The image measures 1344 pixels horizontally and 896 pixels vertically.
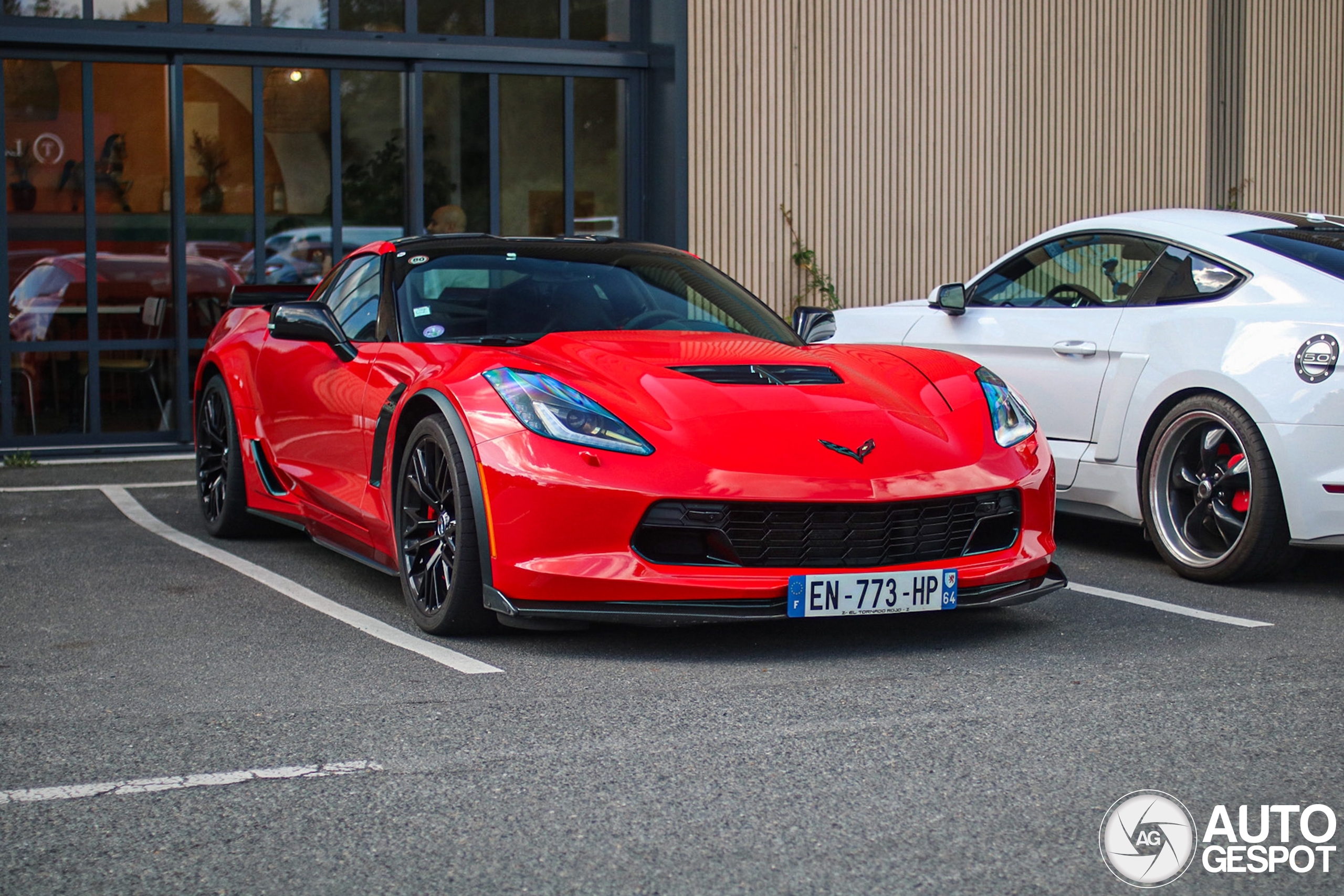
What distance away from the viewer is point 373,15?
10812 mm

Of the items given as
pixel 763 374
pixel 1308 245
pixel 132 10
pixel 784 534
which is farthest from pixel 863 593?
pixel 132 10

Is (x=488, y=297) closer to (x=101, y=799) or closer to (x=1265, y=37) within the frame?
(x=101, y=799)

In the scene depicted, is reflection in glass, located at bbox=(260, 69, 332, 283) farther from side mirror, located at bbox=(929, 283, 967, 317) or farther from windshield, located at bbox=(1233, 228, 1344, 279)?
windshield, located at bbox=(1233, 228, 1344, 279)

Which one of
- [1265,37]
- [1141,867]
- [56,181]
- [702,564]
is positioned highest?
[1265,37]

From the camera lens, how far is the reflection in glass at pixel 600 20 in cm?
1138

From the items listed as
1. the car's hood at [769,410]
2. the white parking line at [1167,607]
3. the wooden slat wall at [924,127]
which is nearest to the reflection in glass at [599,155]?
the wooden slat wall at [924,127]

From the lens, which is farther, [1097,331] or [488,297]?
[1097,331]

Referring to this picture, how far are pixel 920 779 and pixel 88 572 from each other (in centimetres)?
397

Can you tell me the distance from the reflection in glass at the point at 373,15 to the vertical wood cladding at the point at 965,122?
2.20 meters

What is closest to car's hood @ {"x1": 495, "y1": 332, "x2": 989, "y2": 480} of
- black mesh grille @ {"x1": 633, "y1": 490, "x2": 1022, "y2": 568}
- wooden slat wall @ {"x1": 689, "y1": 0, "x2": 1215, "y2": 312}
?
black mesh grille @ {"x1": 633, "y1": 490, "x2": 1022, "y2": 568}

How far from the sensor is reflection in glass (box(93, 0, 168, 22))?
1018 cm

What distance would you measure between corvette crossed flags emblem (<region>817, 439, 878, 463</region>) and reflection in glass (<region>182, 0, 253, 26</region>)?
302 inches

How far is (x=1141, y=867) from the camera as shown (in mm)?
2736

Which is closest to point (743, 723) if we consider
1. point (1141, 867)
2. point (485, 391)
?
point (1141, 867)
